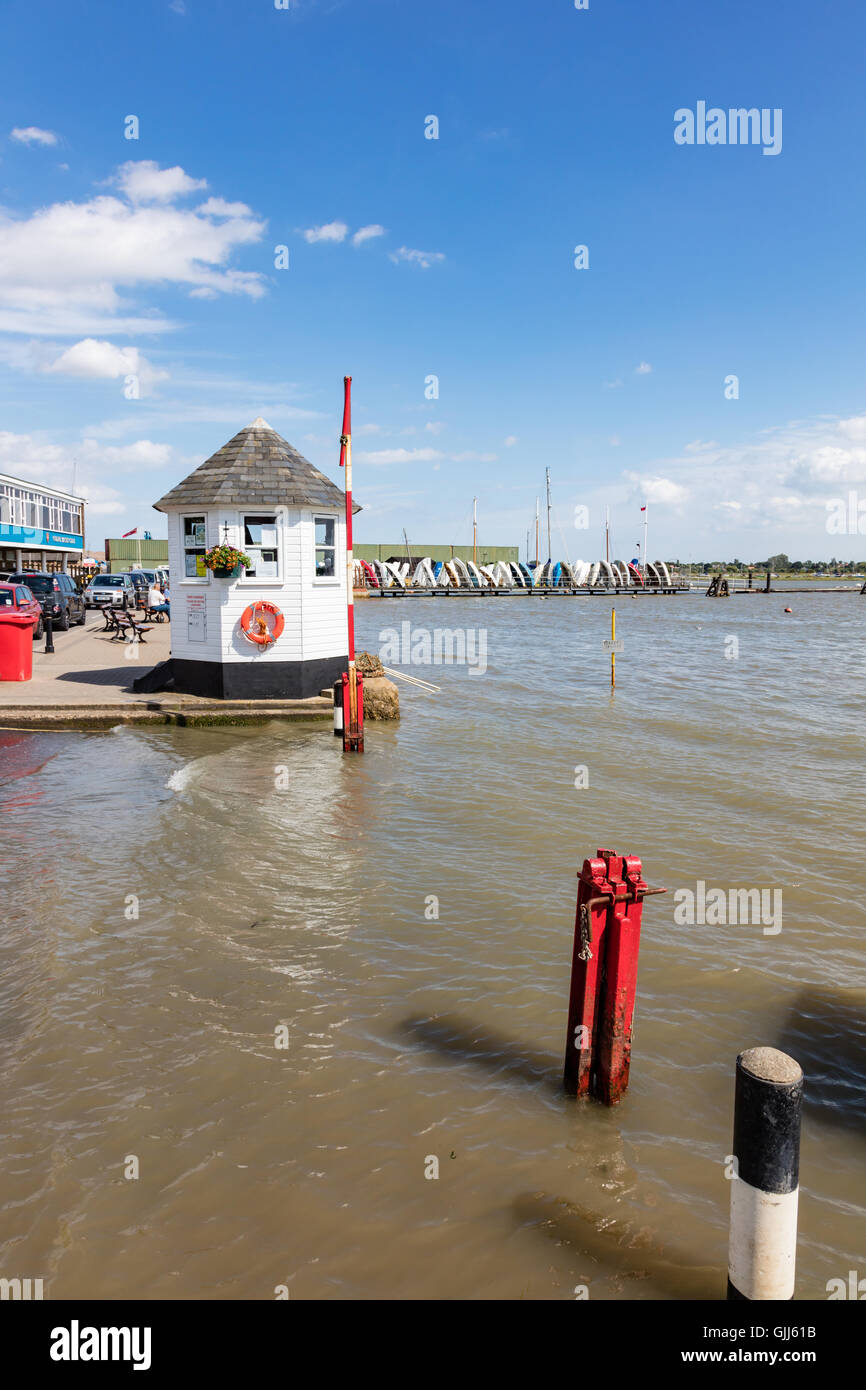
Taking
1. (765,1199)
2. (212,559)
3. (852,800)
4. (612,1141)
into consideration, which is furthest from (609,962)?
(212,559)

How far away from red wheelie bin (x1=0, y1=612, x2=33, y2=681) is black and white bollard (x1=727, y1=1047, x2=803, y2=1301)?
1807 centimetres

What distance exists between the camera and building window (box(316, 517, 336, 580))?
677 inches

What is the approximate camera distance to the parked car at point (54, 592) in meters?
29.6

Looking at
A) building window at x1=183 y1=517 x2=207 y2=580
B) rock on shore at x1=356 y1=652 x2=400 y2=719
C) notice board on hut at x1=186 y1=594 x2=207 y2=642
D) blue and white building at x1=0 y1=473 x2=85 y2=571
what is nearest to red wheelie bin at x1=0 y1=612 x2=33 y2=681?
notice board on hut at x1=186 y1=594 x2=207 y2=642

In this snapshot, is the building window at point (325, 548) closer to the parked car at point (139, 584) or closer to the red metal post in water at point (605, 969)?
the red metal post in water at point (605, 969)

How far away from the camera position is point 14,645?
1852cm

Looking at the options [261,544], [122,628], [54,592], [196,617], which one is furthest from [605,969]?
[54,592]

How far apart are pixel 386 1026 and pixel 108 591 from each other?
1564 inches

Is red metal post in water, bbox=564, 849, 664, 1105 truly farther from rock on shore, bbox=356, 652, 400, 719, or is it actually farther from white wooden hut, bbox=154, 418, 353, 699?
rock on shore, bbox=356, 652, 400, 719
